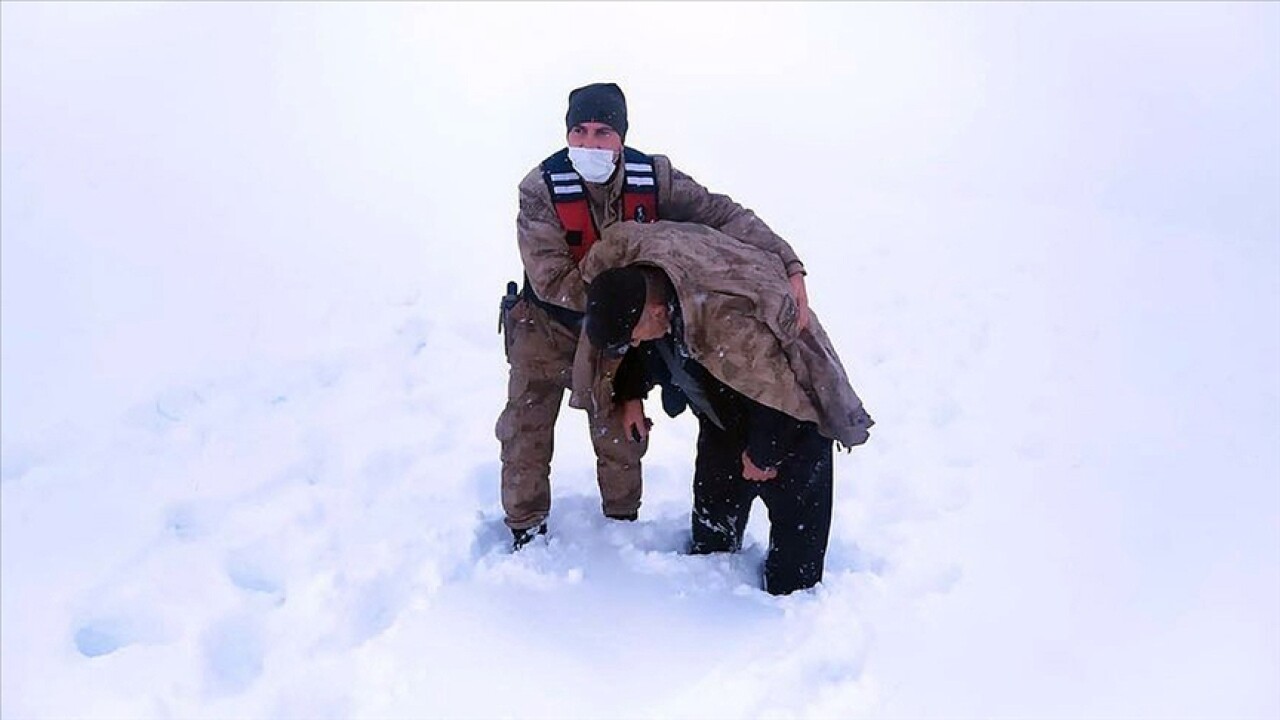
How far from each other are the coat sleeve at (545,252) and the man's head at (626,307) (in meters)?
0.22

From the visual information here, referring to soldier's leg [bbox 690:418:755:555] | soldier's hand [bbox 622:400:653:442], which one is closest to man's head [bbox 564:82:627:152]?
soldier's hand [bbox 622:400:653:442]

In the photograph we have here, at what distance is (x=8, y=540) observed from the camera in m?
4.04

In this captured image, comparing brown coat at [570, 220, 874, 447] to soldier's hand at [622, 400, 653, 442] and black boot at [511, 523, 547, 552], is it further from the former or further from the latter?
black boot at [511, 523, 547, 552]

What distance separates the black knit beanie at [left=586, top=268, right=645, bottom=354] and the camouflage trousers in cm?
59

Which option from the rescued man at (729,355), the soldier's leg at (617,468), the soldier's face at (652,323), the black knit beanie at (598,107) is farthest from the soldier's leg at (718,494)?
the black knit beanie at (598,107)

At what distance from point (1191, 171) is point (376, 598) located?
22.5 feet

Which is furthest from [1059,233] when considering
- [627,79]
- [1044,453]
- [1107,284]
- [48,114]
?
[48,114]

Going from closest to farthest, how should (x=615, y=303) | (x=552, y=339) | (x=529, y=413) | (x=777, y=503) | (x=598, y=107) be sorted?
(x=615, y=303) < (x=598, y=107) < (x=777, y=503) < (x=552, y=339) < (x=529, y=413)

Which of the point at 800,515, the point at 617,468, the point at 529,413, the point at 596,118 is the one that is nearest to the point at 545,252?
the point at 596,118

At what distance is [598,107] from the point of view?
296cm

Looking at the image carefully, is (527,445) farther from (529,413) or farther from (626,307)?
(626,307)

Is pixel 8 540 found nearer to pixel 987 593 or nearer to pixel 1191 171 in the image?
pixel 987 593

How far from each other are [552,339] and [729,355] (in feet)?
2.75

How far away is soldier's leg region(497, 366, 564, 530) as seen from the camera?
3479 millimetres
